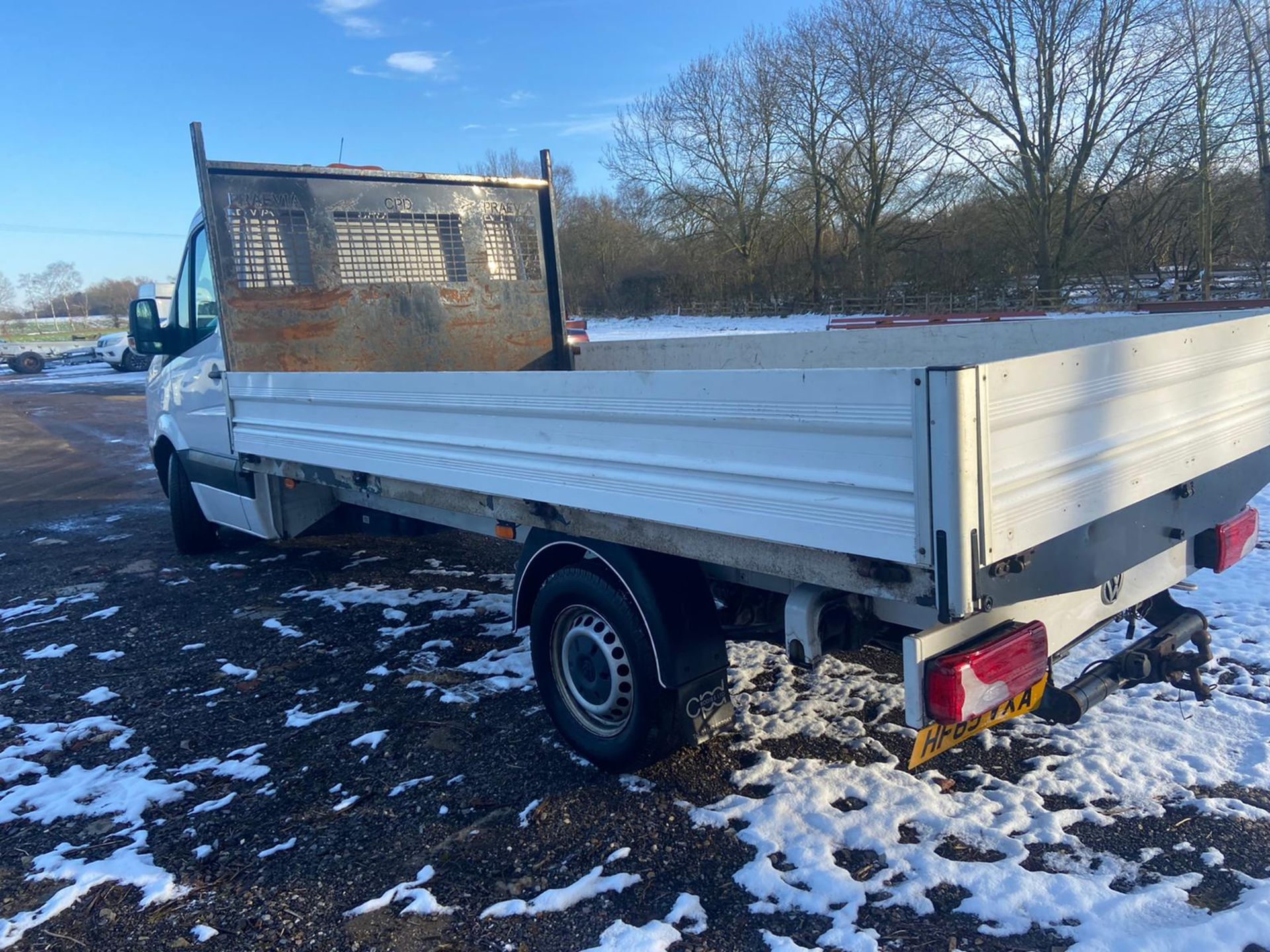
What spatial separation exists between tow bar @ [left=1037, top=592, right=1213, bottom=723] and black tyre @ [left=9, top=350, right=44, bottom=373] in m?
41.7

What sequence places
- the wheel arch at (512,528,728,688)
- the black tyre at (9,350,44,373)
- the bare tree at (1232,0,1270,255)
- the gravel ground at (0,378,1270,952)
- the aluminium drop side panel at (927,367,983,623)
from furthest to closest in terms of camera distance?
1. the black tyre at (9,350,44,373)
2. the bare tree at (1232,0,1270,255)
3. the wheel arch at (512,528,728,688)
4. the gravel ground at (0,378,1270,952)
5. the aluminium drop side panel at (927,367,983,623)

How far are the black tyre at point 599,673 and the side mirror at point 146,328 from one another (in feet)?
15.2

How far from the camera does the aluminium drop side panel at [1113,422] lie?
2.21 meters

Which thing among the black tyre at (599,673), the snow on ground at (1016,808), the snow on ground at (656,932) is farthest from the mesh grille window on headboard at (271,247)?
the snow on ground at (656,932)

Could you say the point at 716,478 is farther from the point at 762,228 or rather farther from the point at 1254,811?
the point at 762,228

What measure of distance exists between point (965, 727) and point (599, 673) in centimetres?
138

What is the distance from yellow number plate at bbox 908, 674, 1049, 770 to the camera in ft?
8.50

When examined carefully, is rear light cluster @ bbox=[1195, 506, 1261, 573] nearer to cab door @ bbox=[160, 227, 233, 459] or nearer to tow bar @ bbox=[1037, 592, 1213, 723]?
tow bar @ bbox=[1037, 592, 1213, 723]

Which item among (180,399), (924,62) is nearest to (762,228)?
(924,62)

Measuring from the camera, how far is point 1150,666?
3.17m

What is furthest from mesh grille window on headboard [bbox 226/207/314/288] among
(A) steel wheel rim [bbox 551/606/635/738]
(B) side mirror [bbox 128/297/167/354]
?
(A) steel wheel rim [bbox 551/606/635/738]

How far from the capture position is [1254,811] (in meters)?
2.96

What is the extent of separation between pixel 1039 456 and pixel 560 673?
2107 mm

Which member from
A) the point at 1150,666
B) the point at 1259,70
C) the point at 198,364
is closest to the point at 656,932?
the point at 1150,666
